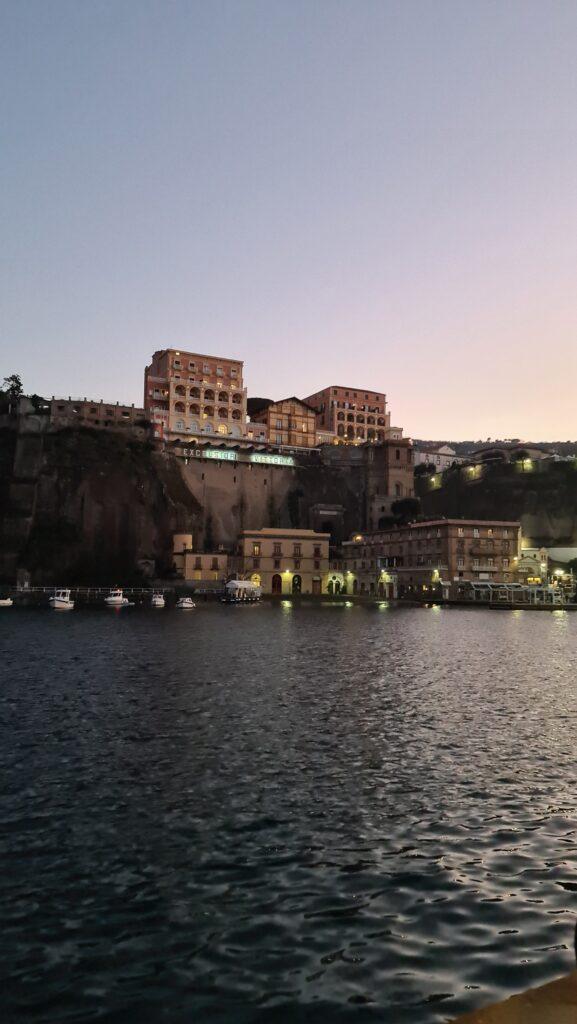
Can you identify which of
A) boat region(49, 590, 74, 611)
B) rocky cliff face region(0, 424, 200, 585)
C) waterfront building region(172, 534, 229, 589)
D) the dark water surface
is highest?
rocky cliff face region(0, 424, 200, 585)

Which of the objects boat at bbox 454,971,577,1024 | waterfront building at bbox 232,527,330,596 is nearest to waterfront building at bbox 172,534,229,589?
waterfront building at bbox 232,527,330,596

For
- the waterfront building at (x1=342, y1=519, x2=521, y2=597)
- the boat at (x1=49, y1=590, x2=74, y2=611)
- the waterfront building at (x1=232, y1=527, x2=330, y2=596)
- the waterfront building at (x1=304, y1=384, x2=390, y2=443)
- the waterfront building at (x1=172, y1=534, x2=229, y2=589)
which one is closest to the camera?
the boat at (x1=49, y1=590, x2=74, y2=611)

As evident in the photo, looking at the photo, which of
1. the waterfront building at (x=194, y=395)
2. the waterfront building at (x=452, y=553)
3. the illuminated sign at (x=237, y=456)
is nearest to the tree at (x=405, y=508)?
the waterfront building at (x=452, y=553)

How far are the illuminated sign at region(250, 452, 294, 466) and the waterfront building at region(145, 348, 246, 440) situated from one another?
28.4 ft

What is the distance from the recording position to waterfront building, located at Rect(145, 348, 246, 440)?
143125 mm

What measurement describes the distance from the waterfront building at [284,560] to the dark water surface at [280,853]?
321ft

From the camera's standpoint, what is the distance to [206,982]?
7.82m

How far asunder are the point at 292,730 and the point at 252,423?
139 meters

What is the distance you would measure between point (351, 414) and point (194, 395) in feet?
139

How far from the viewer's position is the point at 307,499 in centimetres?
14712

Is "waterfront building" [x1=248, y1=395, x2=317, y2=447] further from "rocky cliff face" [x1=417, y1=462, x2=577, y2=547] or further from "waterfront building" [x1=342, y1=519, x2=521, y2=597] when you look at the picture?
"waterfront building" [x1=342, y1=519, x2=521, y2=597]

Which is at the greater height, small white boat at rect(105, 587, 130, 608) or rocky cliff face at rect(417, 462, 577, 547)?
rocky cliff face at rect(417, 462, 577, 547)

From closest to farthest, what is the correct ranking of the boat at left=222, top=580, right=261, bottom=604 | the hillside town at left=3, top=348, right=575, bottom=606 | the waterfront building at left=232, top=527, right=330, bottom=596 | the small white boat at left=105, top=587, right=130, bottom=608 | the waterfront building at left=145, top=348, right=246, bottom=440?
the small white boat at left=105, top=587, right=130, bottom=608 < the boat at left=222, top=580, right=261, bottom=604 < the hillside town at left=3, top=348, right=575, bottom=606 < the waterfront building at left=232, top=527, right=330, bottom=596 < the waterfront building at left=145, top=348, right=246, bottom=440

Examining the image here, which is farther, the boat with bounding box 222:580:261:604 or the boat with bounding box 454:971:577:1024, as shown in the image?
the boat with bounding box 222:580:261:604
